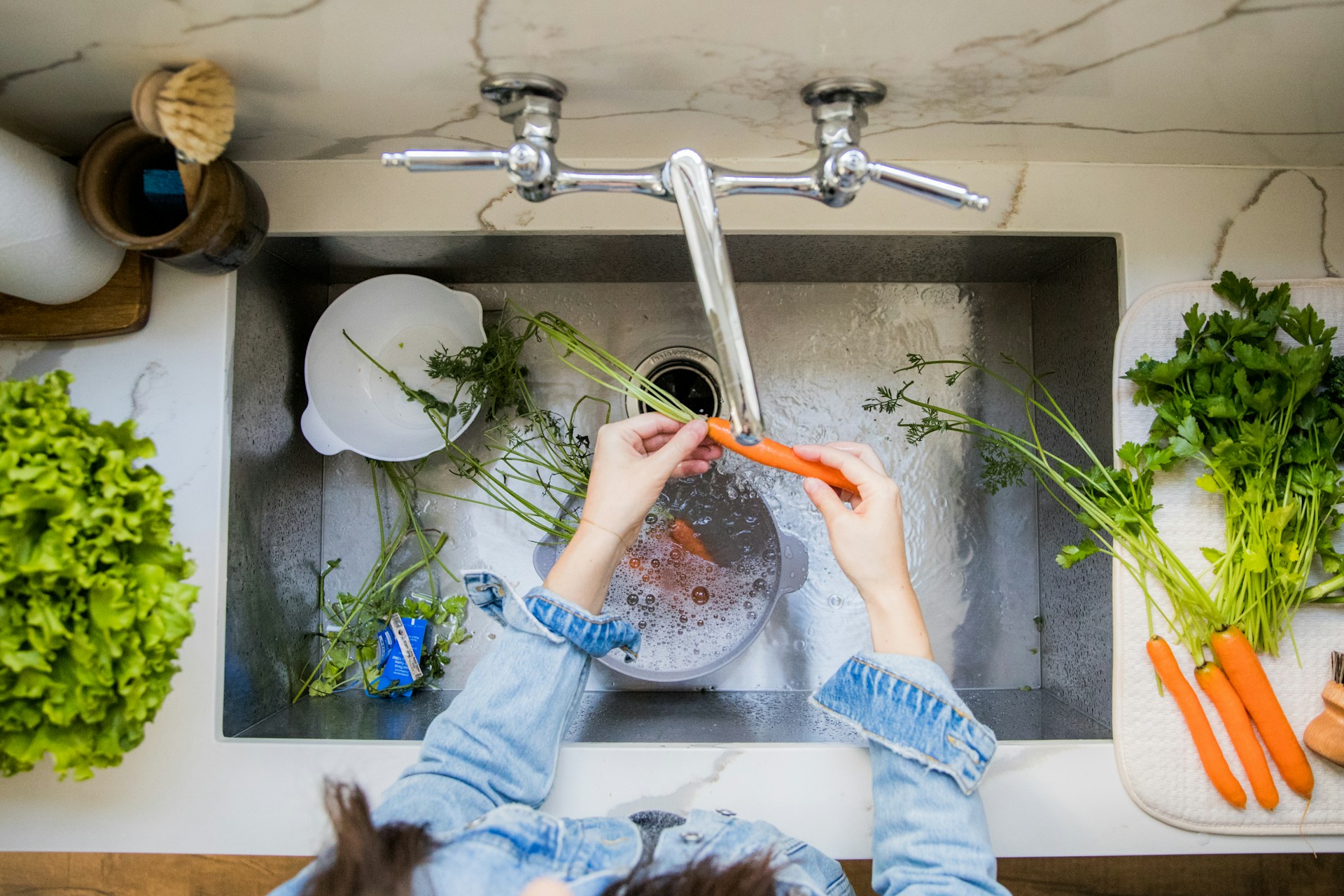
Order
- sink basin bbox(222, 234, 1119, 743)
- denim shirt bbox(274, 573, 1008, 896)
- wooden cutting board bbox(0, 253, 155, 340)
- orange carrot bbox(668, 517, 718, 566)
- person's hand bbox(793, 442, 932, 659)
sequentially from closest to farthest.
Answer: denim shirt bbox(274, 573, 1008, 896) → person's hand bbox(793, 442, 932, 659) → wooden cutting board bbox(0, 253, 155, 340) → sink basin bbox(222, 234, 1119, 743) → orange carrot bbox(668, 517, 718, 566)

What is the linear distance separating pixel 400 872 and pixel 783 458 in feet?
1.67

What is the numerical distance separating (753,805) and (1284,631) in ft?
1.92

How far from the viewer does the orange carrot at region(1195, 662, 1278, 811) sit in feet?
2.65

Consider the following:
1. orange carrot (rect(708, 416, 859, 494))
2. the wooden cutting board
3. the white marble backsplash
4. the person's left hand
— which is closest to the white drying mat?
the white marble backsplash

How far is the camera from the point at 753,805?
32.0 inches

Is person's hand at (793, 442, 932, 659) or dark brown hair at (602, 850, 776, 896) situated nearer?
dark brown hair at (602, 850, 776, 896)

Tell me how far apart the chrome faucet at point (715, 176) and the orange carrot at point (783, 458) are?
0.21 metres

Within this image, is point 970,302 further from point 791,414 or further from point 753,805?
point 753,805

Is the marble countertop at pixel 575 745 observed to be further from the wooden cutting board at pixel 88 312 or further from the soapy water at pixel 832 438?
the soapy water at pixel 832 438

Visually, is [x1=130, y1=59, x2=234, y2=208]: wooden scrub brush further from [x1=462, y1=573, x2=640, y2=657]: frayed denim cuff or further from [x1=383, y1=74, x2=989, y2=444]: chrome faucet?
[x1=462, y1=573, x2=640, y2=657]: frayed denim cuff

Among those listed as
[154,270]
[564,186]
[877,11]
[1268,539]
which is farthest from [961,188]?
[154,270]

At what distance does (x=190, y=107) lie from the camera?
0.67m

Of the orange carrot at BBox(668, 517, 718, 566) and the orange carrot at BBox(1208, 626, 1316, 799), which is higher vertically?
the orange carrot at BBox(668, 517, 718, 566)

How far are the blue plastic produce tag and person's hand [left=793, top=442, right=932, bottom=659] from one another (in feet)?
1.92
